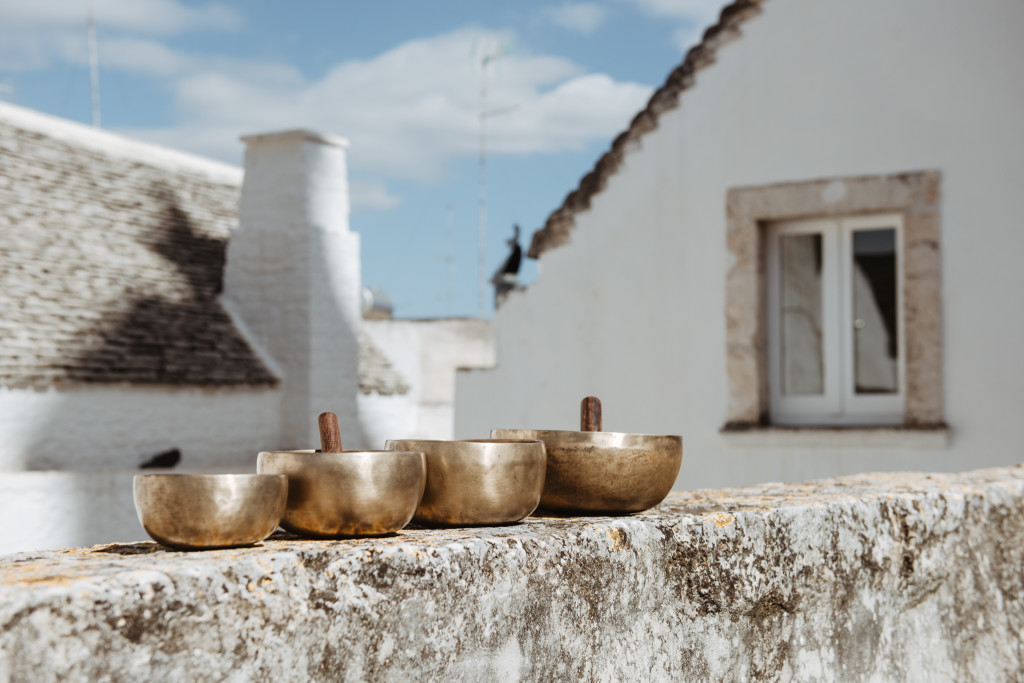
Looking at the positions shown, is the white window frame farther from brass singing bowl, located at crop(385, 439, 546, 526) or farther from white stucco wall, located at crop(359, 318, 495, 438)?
white stucco wall, located at crop(359, 318, 495, 438)

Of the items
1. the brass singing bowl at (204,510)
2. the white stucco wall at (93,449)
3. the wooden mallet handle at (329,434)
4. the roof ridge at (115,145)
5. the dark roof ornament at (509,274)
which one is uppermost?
the roof ridge at (115,145)

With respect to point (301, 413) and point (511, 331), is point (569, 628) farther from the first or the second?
point (301, 413)

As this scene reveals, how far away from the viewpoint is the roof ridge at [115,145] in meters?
12.8

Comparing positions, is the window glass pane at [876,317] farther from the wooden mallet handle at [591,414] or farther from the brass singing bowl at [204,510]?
the brass singing bowl at [204,510]

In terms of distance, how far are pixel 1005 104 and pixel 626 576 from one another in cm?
586

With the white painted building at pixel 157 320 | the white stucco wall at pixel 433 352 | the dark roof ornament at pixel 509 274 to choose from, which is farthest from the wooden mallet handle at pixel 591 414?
the white stucco wall at pixel 433 352

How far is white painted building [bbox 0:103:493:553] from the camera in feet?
32.6

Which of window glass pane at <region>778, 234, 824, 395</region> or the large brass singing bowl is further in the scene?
window glass pane at <region>778, 234, 824, 395</region>

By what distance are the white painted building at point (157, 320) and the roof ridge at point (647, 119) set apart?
5027 millimetres

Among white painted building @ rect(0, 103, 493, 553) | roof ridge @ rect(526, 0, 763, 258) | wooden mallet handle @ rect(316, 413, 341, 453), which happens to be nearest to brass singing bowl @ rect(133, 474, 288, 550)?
wooden mallet handle @ rect(316, 413, 341, 453)

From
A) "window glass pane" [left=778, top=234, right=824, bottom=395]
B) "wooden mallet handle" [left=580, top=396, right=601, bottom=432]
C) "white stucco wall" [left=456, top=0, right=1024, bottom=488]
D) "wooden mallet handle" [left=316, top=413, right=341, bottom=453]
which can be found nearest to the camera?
"wooden mallet handle" [left=316, top=413, right=341, bottom=453]

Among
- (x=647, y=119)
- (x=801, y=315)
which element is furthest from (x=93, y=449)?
(x=801, y=315)

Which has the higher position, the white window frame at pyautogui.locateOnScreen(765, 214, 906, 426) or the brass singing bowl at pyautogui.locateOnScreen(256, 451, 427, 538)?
the white window frame at pyautogui.locateOnScreen(765, 214, 906, 426)

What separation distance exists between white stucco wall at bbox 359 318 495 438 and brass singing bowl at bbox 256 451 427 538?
15.1m
